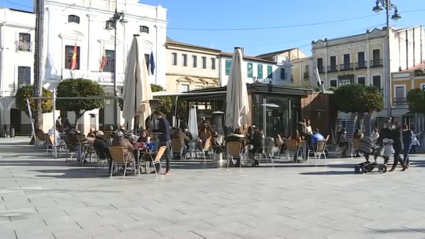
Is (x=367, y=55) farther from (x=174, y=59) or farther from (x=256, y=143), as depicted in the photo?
(x=256, y=143)

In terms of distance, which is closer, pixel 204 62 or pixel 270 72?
pixel 204 62

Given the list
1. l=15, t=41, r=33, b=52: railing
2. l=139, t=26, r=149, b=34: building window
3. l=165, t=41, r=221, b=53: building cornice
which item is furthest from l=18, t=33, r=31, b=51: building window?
l=165, t=41, r=221, b=53: building cornice

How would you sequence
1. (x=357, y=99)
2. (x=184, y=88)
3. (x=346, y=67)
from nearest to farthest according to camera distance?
(x=357, y=99) → (x=184, y=88) → (x=346, y=67)

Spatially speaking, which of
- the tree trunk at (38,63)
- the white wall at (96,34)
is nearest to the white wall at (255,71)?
the white wall at (96,34)

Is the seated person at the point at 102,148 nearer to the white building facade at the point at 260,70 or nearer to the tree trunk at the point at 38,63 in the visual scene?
the tree trunk at the point at 38,63

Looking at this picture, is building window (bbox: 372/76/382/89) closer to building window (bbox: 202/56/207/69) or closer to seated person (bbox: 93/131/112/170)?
building window (bbox: 202/56/207/69)

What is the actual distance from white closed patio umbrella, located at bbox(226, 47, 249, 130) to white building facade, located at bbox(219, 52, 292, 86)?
34777 mm

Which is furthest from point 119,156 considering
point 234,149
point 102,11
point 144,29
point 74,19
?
point 144,29

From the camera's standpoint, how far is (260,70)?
5034cm

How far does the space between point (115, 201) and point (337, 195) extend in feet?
12.8

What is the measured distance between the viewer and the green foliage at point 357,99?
21375mm

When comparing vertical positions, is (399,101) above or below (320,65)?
below

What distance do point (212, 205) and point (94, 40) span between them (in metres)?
34.6

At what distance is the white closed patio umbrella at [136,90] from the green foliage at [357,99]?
12.3m
